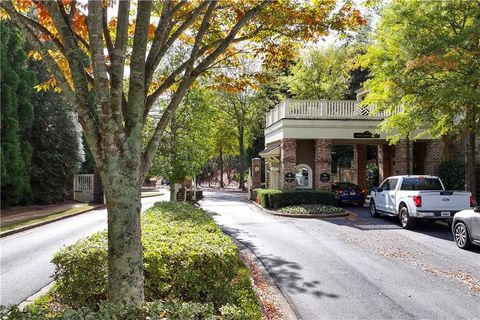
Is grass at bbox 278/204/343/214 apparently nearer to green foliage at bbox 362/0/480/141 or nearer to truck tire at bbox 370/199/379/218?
truck tire at bbox 370/199/379/218

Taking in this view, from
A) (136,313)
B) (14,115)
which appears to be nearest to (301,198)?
(14,115)

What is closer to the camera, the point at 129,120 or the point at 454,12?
the point at 129,120

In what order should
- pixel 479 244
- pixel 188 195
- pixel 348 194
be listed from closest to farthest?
pixel 479 244 → pixel 348 194 → pixel 188 195

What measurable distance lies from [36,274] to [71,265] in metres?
4.49

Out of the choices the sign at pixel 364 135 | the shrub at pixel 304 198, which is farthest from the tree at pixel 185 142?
the sign at pixel 364 135

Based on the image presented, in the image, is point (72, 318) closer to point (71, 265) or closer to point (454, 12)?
point (71, 265)

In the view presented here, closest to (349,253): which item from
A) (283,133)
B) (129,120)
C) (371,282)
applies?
(371,282)

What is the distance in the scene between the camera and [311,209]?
68.5 ft

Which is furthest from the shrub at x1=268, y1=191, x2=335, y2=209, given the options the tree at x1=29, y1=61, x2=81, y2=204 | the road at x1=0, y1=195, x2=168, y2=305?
the tree at x1=29, y1=61, x2=81, y2=204

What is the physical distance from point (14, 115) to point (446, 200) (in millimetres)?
23233

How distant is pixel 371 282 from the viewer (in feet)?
27.3

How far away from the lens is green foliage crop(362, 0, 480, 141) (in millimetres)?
14133

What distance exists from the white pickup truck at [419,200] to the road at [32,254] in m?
11.4

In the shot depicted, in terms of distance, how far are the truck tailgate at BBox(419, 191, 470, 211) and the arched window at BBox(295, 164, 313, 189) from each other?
11.9 metres
